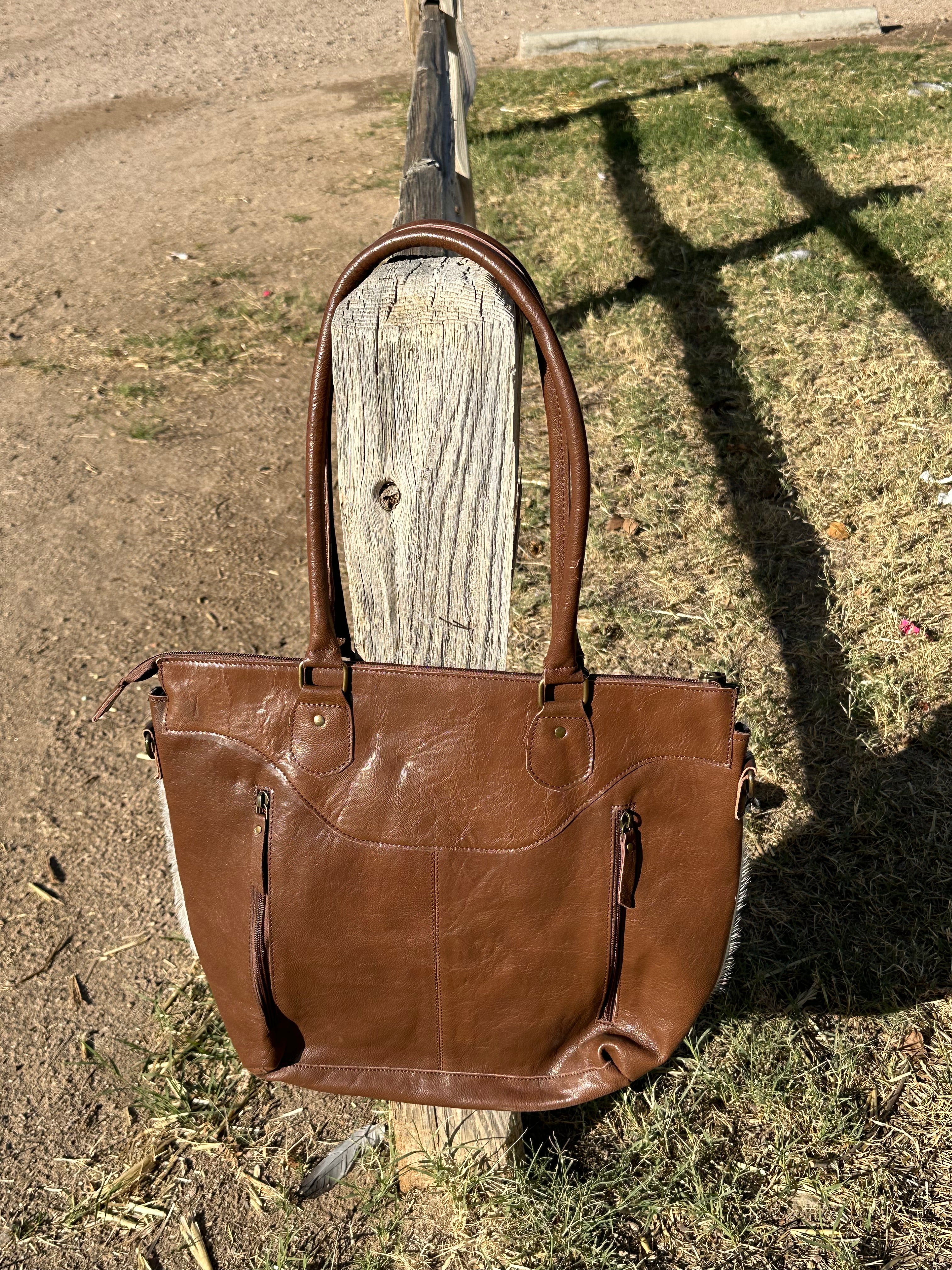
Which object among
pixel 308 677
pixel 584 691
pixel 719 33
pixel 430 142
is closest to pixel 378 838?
pixel 308 677

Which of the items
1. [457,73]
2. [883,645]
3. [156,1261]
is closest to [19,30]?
[457,73]

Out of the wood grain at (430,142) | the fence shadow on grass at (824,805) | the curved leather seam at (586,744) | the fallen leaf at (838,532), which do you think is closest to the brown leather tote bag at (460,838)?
the curved leather seam at (586,744)

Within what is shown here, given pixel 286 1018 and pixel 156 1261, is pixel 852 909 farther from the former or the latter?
pixel 156 1261

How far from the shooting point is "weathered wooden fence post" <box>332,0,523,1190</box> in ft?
4.48

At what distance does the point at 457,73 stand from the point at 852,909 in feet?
14.4

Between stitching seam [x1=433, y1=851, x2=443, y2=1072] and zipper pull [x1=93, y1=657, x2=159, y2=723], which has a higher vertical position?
zipper pull [x1=93, y1=657, x2=159, y2=723]

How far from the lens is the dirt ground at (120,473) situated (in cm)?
242

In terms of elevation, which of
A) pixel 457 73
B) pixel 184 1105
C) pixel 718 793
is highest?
pixel 457 73

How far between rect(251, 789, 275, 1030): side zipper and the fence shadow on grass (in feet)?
3.42

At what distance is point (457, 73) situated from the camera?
5.25m

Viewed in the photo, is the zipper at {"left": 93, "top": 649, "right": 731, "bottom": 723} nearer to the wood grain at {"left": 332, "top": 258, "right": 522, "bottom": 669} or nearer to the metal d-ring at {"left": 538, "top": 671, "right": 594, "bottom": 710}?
the metal d-ring at {"left": 538, "top": 671, "right": 594, "bottom": 710}

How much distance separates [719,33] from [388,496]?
9.56 m

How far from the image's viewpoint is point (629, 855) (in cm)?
139

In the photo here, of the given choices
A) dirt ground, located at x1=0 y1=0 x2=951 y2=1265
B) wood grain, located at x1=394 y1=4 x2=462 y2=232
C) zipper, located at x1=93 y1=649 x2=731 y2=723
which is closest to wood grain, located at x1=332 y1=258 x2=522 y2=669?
zipper, located at x1=93 y1=649 x2=731 y2=723
